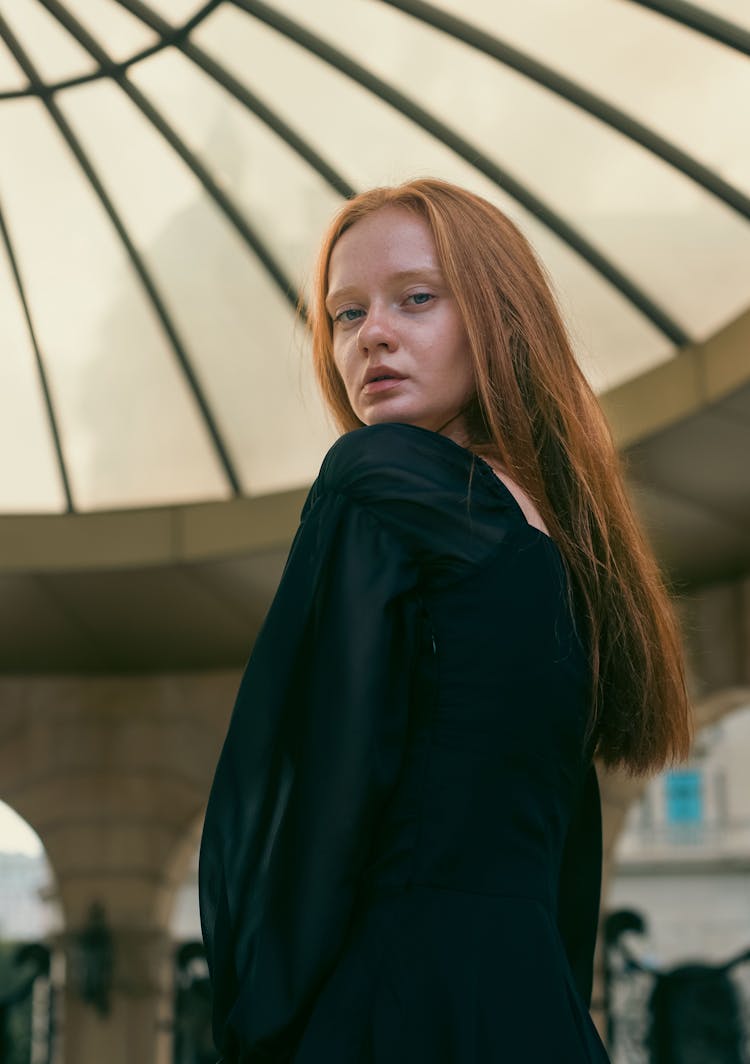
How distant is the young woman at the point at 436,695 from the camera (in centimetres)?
137

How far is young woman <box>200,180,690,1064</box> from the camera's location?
4.50 feet

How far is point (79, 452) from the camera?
7.70m

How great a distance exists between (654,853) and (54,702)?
23833 millimetres

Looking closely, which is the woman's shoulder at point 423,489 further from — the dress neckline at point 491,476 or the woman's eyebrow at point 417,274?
the woman's eyebrow at point 417,274

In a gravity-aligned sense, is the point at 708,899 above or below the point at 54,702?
below

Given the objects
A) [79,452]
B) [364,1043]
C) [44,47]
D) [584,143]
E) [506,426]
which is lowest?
[364,1043]

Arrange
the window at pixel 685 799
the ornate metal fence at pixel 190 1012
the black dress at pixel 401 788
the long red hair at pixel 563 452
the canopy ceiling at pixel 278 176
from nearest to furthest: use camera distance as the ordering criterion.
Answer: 1. the black dress at pixel 401 788
2. the long red hair at pixel 563 452
3. the canopy ceiling at pixel 278 176
4. the ornate metal fence at pixel 190 1012
5. the window at pixel 685 799

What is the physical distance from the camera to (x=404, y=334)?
5.39ft

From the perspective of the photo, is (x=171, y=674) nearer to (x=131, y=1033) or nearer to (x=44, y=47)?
(x=131, y=1033)

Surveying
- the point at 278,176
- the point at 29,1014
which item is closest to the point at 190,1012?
the point at 29,1014

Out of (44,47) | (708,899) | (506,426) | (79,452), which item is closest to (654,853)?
(708,899)

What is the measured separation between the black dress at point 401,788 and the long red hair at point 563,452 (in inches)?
3.6

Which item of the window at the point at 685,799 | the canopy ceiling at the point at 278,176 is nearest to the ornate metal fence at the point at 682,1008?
the canopy ceiling at the point at 278,176

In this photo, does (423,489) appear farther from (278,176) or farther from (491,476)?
(278,176)
